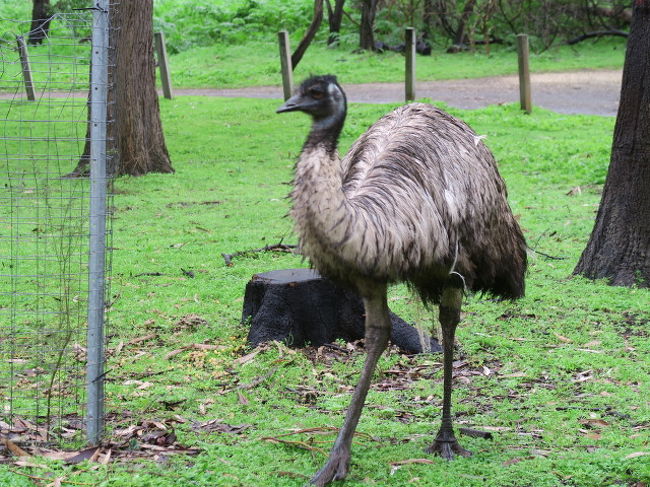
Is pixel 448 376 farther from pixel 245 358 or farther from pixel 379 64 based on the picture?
pixel 379 64

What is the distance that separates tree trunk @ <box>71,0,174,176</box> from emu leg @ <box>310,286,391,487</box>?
27.4 feet

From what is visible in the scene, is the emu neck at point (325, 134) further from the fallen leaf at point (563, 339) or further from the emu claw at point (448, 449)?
the fallen leaf at point (563, 339)

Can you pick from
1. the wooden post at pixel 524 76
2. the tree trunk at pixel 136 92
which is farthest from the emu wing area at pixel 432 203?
the wooden post at pixel 524 76

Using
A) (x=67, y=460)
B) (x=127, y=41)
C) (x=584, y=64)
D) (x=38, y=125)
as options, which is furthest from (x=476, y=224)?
(x=584, y=64)

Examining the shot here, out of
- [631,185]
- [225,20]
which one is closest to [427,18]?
[225,20]

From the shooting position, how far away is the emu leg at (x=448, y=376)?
500 cm

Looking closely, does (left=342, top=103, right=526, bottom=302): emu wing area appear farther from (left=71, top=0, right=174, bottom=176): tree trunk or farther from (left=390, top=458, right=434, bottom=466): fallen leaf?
(left=71, top=0, right=174, bottom=176): tree trunk

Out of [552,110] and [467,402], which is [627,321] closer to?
[467,402]

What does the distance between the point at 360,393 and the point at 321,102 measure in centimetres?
142

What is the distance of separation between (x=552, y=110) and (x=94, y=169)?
44.0 feet

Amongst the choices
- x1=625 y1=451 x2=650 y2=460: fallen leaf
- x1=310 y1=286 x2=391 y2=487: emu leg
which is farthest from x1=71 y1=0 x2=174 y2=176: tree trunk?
x1=625 y1=451 x2=650 y2=460: fallen leaf

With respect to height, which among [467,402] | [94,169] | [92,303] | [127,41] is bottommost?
[467,402]

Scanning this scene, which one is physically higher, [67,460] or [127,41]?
[127,41]

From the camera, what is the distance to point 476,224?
16.9ft
